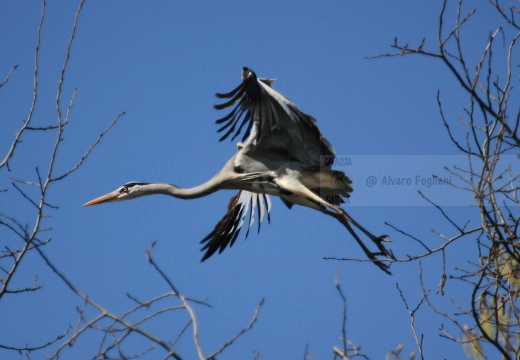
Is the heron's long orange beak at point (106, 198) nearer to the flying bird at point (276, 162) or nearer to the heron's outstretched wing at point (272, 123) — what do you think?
the flying bird at point (276, 162)

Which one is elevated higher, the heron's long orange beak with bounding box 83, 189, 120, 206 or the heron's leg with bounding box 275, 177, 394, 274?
the heron's long orange beak with bounding box 83, 189, 120, 206

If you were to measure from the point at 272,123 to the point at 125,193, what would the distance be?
1.92 m

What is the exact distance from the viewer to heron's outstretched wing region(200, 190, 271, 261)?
8367 millimetres

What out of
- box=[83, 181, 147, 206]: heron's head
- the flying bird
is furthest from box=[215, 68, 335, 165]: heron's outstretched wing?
box=[83, 181, 147, 206]: heron's head

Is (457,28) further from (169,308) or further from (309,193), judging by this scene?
(309,193)

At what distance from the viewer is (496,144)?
4125 millimetres

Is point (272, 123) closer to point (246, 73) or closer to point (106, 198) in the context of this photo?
point (246, 73)

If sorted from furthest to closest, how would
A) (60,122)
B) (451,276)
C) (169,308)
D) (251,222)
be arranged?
(251,222), (451,276), (60,122), (169,308)

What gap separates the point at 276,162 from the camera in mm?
7387

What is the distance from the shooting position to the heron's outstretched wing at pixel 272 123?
22.6 feet

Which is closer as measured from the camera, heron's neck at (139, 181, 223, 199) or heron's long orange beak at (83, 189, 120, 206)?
heron's neck at (139, 181, 223, 199)

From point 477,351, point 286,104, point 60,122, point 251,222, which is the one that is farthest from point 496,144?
point 251,222

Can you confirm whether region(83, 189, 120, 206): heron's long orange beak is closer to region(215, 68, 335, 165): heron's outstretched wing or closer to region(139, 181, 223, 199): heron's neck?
region(139, 181, 223, 199): heron's neck

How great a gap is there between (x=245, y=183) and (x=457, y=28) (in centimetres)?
380
